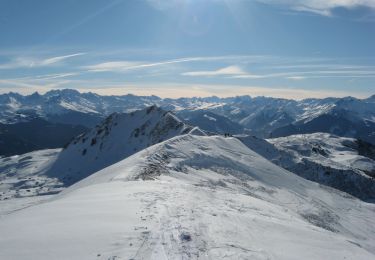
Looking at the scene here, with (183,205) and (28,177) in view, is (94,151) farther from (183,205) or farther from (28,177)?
(183,205)

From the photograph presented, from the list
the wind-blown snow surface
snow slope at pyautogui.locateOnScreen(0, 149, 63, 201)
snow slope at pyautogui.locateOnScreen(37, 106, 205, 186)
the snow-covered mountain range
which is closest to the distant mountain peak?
snow slope at pyautogui.locateOnScreen(37, 106, 205, 186)

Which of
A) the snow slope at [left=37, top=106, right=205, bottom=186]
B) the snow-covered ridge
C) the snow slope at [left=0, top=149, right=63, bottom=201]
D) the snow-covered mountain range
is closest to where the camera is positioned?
the snow-covered mountain range

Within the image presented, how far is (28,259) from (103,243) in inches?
105

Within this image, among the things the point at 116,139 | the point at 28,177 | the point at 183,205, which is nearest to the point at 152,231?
the point at 183,205

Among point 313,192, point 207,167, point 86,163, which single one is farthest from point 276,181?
point 86,163

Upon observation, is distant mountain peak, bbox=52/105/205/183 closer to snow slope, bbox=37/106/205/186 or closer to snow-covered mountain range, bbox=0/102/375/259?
snow slope, bbox=37/106/205/186

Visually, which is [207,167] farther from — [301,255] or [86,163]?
[86,163]

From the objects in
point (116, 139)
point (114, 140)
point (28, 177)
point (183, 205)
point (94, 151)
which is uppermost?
point (183, 205)

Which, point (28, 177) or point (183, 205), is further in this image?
point (28, 177)

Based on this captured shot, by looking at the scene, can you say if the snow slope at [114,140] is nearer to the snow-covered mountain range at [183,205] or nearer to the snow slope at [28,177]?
the snow-covered mountain range at [183,205]

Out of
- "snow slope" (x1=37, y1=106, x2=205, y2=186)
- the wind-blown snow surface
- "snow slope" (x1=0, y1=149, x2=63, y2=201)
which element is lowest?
"snow slope" (x1=0, y1=149, x2=63, y2=201)

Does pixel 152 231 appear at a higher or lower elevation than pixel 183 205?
higher

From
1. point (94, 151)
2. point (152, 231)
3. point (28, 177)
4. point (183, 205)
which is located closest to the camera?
point (152, 231)

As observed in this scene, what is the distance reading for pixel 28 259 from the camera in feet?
40.1
